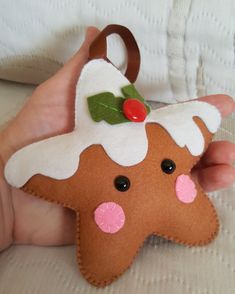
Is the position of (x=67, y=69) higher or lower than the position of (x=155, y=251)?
higher

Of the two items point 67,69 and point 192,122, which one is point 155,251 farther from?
point 67,69

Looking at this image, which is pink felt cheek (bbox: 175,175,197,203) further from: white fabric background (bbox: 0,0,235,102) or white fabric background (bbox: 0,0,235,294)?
white fabric background (bbox: 0,0,235,102)

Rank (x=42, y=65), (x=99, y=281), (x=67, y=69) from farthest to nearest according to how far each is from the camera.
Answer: (x=42, y=65) → (x=67, y=69) → (x=99, y=281)

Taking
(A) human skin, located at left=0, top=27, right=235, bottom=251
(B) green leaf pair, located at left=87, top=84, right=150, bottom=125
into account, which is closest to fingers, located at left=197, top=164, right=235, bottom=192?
(A) human skin, located at left=0, top=27, right=235, bottom=251

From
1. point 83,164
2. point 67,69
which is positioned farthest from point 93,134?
point 67,69

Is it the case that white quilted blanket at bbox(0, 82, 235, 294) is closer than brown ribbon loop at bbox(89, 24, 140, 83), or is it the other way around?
white quilted blanket at bbox(0, 82, 235, 294)

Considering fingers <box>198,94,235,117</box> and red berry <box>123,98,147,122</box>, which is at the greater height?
red berry <box>123,98,147,122</box>

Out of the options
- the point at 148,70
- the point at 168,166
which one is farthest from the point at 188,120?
the point at 148,70
